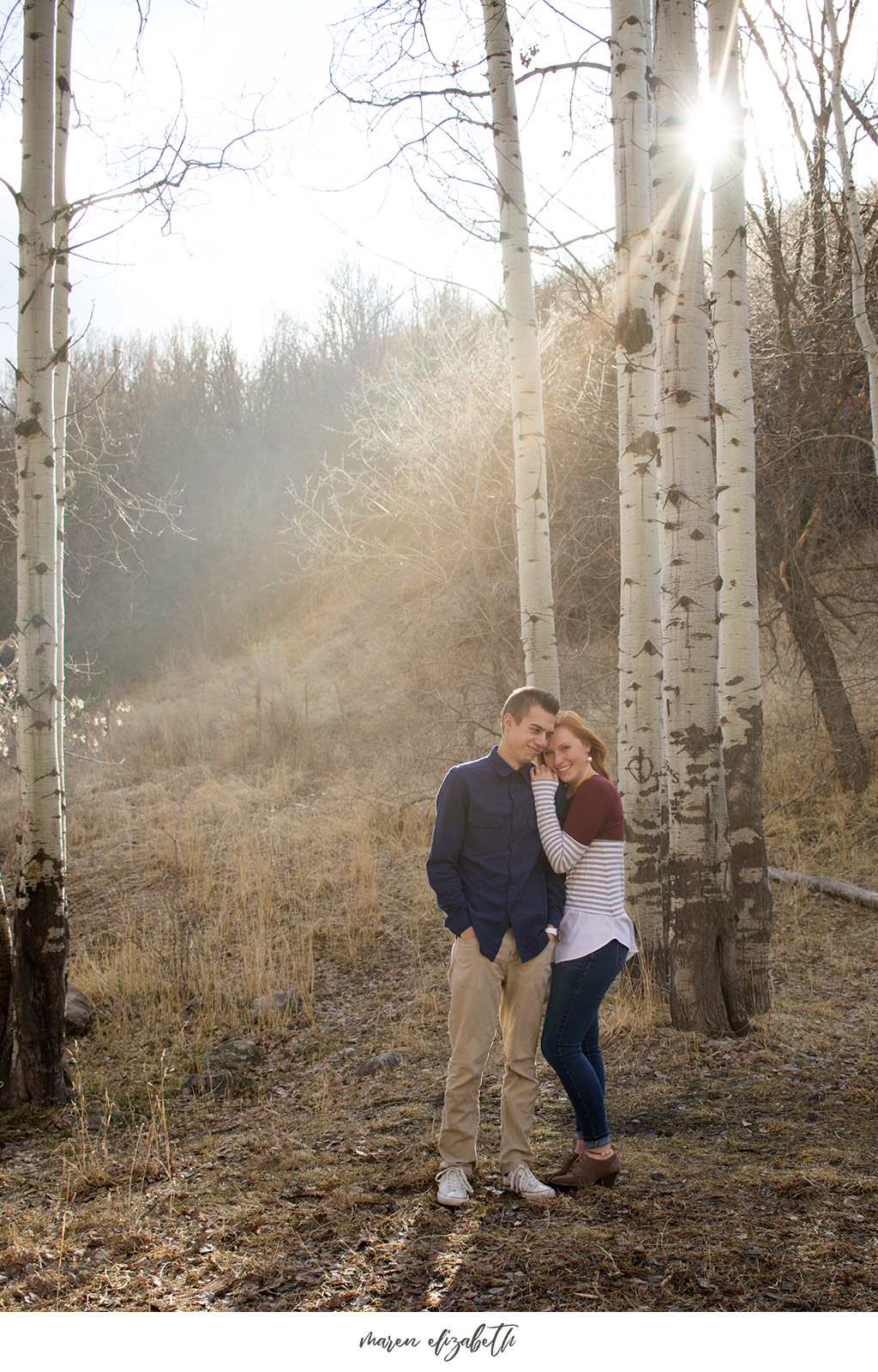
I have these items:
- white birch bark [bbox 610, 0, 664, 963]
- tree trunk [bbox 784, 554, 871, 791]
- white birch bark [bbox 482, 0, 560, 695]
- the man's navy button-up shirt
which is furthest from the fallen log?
the man's navy button-up shirt

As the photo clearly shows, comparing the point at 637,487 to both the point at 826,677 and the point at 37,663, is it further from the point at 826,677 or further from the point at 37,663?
the point at 826,677

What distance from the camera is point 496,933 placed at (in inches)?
125

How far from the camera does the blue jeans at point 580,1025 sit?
3178 mm

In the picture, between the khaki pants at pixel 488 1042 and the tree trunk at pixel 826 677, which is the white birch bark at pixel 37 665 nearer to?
the khaki pants at pixel 488 1042

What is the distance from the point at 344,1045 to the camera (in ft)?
18.2

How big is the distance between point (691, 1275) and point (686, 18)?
18.3 feet

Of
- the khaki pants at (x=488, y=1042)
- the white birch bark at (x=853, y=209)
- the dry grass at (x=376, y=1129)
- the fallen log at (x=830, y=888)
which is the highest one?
the white birch bark at (x=853, y=209)

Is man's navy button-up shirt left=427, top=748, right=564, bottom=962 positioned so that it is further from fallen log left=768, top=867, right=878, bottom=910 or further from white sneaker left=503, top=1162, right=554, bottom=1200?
fallen log left=768, top=867, right=878, bottom=910

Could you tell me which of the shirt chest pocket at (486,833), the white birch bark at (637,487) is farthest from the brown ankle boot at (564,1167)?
the white birch bark at (637,487)

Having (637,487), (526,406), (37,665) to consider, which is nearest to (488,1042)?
(37,665)

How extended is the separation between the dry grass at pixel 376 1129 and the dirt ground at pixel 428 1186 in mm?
12

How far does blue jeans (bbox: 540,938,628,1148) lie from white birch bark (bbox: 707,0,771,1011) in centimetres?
→ 209

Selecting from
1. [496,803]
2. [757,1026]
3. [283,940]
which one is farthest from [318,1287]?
[283,940]

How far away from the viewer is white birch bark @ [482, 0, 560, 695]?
5.79 m
